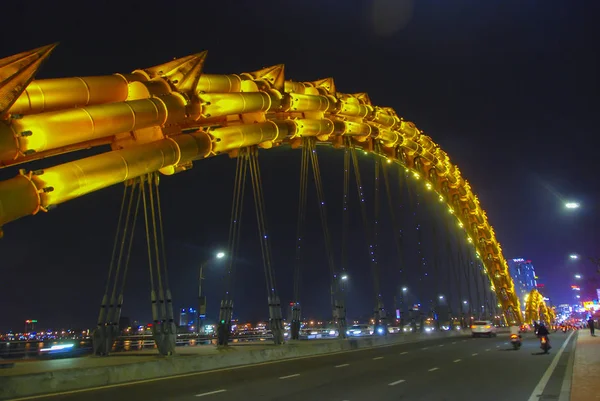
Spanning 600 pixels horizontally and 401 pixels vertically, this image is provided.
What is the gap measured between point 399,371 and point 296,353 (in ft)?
26.5

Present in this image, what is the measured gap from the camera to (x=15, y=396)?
37.9ft

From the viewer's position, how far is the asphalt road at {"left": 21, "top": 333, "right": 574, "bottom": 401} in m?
11.7

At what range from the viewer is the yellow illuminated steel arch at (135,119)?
32.6 ft

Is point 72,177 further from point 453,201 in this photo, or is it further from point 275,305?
point 453,201

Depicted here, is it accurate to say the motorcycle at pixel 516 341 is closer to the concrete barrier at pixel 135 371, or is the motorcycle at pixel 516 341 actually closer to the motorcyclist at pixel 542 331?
the motorcyclist at pixel 542 331

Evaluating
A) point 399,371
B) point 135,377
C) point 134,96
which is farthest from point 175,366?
point 134,96

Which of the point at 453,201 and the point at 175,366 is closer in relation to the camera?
the point at 175,366

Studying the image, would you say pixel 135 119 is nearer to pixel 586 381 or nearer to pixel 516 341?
pixel 586 381

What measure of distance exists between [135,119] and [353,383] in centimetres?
939

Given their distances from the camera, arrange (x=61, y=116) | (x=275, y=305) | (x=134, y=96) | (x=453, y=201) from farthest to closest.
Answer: (x=453, y=201)
(x=275, y=305)
(x=134, y=96)
(x=61, y=116)

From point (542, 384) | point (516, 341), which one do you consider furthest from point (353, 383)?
point (516, 341)

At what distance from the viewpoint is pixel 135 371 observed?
1512cm

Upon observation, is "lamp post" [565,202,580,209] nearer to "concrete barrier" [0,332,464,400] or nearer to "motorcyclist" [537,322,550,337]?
"motorcyclist" [537,322,550,337]

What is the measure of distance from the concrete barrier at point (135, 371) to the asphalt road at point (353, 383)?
2.42ft
